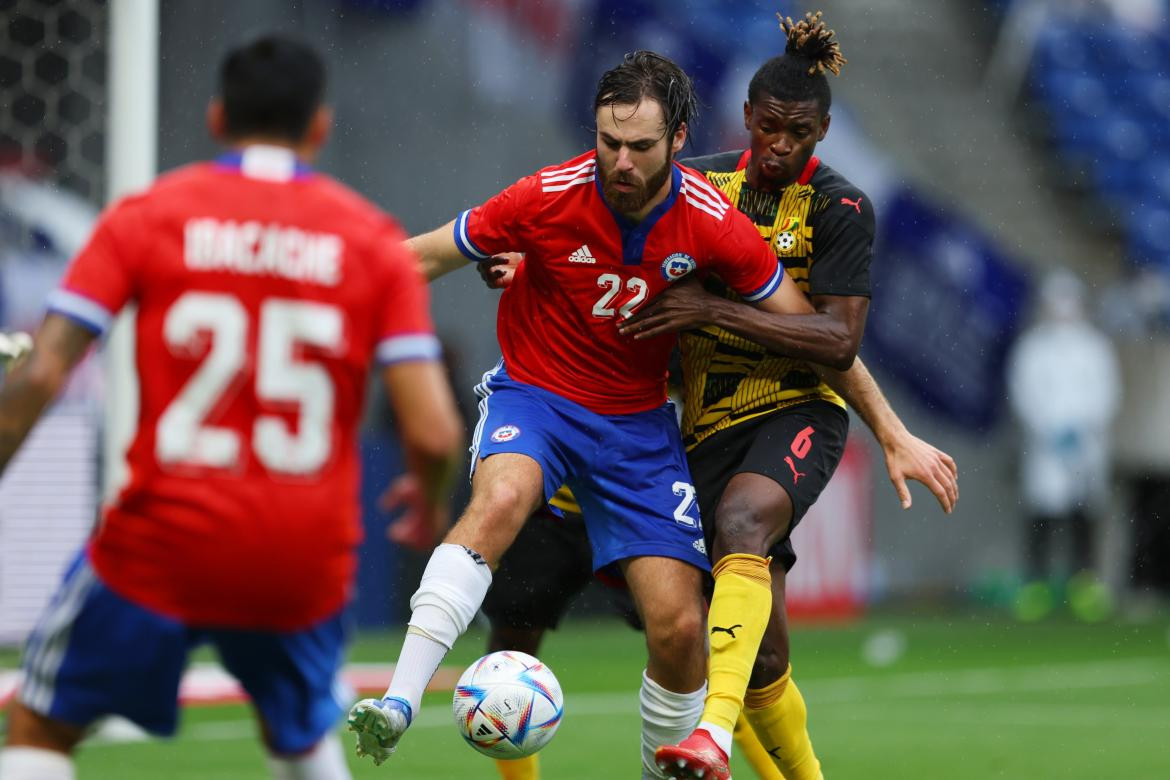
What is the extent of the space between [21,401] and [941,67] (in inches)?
586

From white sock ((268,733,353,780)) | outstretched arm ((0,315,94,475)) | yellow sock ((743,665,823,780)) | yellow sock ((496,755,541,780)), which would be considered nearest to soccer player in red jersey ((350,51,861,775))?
yellow sock ((743,665,823,780))

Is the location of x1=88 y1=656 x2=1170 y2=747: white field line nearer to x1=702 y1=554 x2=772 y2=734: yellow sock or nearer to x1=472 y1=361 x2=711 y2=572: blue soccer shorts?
x1=472 y1=361 x2=711 y2=572: blue soccer shorts

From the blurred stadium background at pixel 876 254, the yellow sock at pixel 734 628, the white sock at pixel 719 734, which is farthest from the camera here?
the blurred stadium background at pixel 876 254

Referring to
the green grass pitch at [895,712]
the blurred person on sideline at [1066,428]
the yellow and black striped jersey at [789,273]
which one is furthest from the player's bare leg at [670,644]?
the blurred person on sideline at [1066,428]

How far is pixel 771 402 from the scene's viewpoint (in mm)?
5902

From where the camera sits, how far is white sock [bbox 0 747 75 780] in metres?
3.55

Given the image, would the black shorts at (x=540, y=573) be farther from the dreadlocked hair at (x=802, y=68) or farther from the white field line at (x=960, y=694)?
the white field line at (x=960, y=694)

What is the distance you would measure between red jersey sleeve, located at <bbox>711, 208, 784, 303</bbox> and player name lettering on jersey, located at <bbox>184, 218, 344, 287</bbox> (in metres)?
2.16

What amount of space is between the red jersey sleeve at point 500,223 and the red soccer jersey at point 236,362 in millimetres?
1931

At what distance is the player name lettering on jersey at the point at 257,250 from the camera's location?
3500 millimetres

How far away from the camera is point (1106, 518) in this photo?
16.2 meters

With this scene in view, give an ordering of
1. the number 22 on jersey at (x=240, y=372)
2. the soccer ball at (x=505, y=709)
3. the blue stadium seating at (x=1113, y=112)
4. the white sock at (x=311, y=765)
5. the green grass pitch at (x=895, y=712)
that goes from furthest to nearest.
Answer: the blue stadium seating at (x=1113, y=112) < the green grass pitch at (x=895, y=712) < the soccer ball at (x=505, y=709) < the white sock at (x=311, y=765) < the number 22 on jersey at (x=240, y=372)

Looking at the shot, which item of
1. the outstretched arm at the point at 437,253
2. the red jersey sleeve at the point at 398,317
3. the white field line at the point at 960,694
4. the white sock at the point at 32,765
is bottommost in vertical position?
the white field line at the point at 960,694

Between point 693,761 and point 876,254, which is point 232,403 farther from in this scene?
point 876,254
